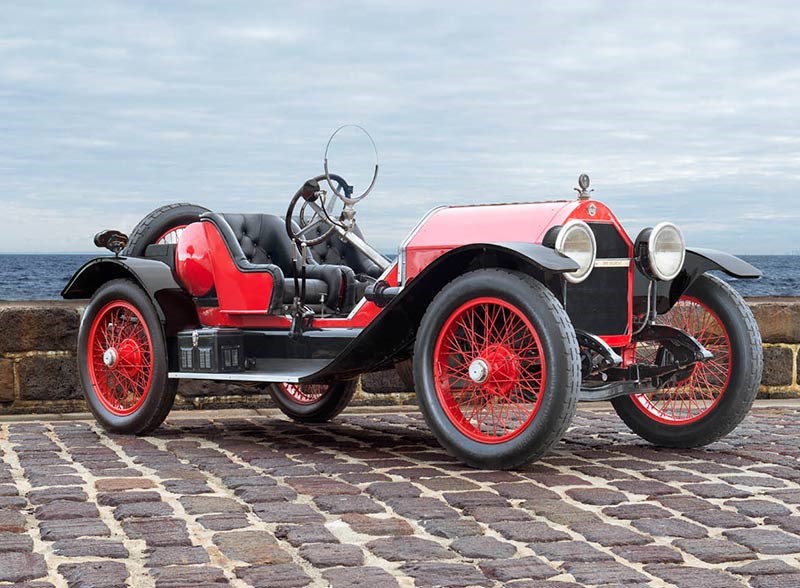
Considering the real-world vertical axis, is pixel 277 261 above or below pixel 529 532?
above

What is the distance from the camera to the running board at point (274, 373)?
6.40 meters

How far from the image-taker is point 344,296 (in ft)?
23.4

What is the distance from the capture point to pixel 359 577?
3611 millimetres

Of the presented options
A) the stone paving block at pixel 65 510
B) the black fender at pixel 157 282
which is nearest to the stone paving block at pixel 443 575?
the stone paving block at pixel 65 510

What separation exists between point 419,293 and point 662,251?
4.07 feet

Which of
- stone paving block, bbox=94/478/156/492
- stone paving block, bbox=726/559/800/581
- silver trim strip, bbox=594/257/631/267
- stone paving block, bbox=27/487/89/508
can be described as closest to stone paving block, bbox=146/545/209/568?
stone paving block, bbox=27/487/89/508

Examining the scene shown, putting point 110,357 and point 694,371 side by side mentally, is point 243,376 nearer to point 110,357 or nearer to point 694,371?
point 110,357

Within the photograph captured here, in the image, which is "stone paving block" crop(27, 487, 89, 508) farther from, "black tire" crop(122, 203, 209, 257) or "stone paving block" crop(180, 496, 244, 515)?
"black tire" crop(122, 203, 209, 257)

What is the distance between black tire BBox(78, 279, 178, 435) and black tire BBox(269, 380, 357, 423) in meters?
1.06

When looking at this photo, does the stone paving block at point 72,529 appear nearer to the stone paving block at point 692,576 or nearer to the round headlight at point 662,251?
the stone paving block at point 692,576

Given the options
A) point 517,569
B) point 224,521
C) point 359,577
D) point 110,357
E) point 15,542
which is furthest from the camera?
point 110,357

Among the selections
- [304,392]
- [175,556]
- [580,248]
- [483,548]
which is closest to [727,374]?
[580,248]

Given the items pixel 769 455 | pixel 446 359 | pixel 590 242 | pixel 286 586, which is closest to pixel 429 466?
pixel 446 359

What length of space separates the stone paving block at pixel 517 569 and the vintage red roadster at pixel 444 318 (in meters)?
1.49
